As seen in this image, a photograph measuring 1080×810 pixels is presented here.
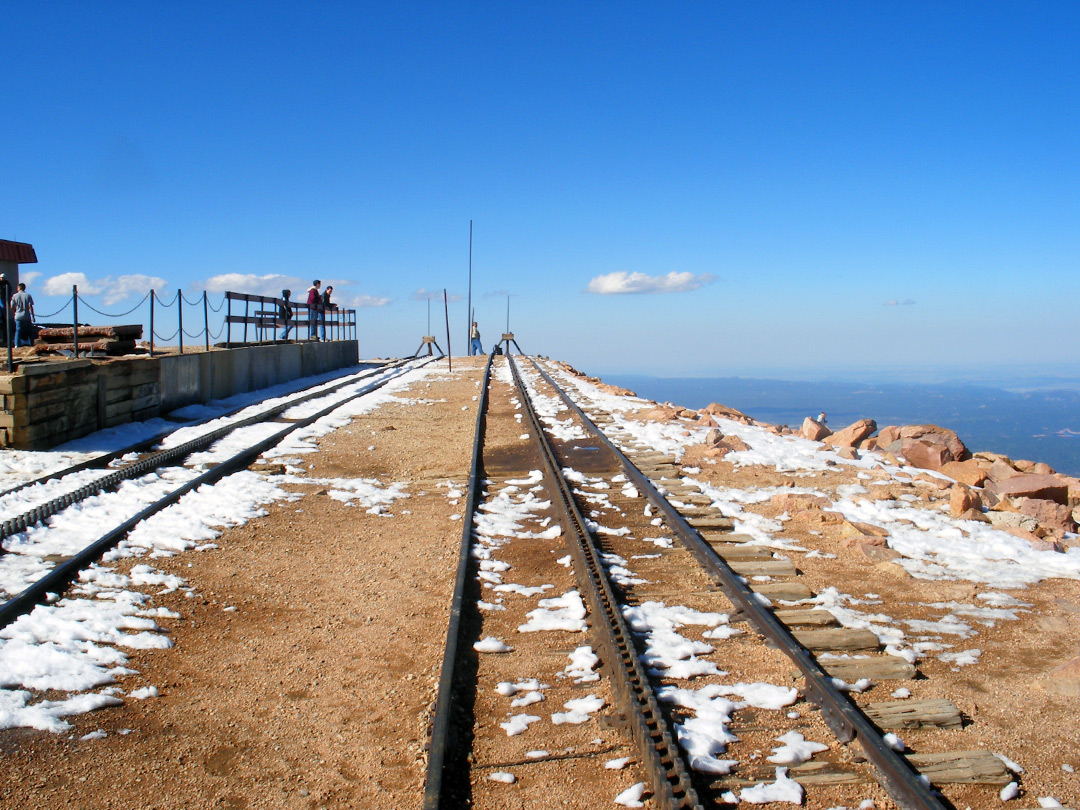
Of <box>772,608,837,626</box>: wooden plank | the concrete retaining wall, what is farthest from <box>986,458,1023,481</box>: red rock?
the concrete retaining wall

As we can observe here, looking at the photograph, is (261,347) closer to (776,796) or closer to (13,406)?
(13,406)

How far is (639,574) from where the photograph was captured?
246 inches

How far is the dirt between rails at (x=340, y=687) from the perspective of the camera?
348cm

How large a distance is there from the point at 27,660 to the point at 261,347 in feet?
54.2

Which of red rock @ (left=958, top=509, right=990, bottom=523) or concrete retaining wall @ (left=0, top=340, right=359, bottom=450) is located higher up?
concrete retaining wall @ (left=0, top=340, right=359, bottom=450)

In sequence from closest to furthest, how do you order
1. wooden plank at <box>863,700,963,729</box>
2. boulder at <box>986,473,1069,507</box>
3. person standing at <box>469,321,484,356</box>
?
wooden plank at <box>863,700,963,729</box>, boulder at <box>986,473,1069,507</box>, person standing at <box>469,321,484,356</box>

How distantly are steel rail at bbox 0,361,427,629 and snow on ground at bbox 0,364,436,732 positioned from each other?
0.25 ft

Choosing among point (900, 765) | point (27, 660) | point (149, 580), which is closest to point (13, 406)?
point (149, 580)

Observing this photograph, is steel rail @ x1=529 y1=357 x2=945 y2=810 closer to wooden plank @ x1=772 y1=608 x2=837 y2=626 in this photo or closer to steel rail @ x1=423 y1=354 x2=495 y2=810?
wooden plank @ x1=772 y1=608 x2=837 y2=626

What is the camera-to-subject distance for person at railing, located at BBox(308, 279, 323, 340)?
2662 cm

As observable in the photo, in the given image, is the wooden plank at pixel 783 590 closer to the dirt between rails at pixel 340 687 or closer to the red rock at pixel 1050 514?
the dirt between rails at pixel 340 687

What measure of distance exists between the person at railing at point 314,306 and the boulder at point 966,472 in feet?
67.1

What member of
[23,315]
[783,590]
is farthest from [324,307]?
[783,590]

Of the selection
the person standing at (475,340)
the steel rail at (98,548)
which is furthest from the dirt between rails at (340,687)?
the person standing at (475,340)
